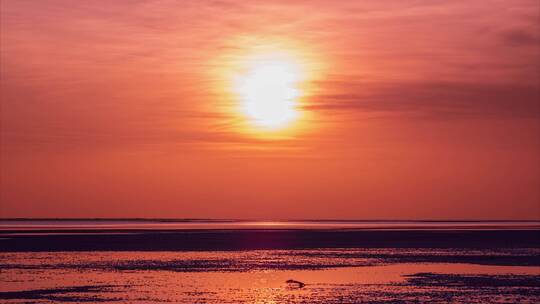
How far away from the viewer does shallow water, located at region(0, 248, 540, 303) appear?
106 feet

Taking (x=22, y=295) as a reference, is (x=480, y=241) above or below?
above

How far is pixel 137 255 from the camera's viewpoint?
54125 millimetres

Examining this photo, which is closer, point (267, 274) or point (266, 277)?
point (266, 277)

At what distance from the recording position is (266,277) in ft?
129

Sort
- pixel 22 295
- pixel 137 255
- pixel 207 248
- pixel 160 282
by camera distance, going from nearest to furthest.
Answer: pixel 22 295
pixel 160 282
pixel 137 255
pixel 207 248

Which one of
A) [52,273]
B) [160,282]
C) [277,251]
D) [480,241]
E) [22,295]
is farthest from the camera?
[480,241]

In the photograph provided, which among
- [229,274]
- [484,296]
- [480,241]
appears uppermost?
[480,241]

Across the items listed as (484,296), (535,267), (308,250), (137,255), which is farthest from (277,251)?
(484,296)

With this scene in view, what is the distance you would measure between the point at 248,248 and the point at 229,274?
23.3 metres

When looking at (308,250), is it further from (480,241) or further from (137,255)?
(480,241)

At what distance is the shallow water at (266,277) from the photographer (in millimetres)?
32219

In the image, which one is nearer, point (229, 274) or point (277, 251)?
point (229, 274)

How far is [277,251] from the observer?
60.0 m

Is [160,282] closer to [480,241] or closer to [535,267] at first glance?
[535,267]
